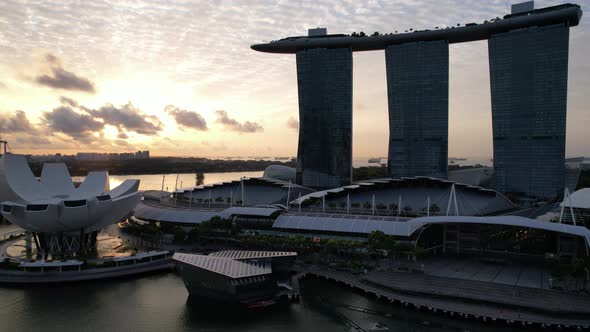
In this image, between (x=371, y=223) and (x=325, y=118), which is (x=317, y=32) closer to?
(x=325, y=118)

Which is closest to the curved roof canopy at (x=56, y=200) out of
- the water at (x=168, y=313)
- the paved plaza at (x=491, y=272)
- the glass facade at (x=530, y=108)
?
the water at (x=168, y=313)

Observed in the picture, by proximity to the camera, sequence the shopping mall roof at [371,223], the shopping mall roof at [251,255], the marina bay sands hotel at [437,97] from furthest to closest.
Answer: the marina bay sands hotel at [437,97]
the shopping mall roof at [371,223]
the shopping mall roof at [251,255]

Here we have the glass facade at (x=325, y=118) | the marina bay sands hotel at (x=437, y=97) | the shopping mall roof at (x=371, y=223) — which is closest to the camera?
the shopping mall roof at (x=371, y=223)

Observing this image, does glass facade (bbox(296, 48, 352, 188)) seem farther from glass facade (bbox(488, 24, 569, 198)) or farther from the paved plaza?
the paved plaza

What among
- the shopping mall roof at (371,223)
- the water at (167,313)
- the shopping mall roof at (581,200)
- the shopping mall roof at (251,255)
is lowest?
the water at (167,313)

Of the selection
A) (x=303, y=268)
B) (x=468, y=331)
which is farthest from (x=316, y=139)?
(x=468, y=331)

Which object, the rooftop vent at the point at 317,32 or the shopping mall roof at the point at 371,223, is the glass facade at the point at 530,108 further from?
the shopping mall roof at the point at 371,223
